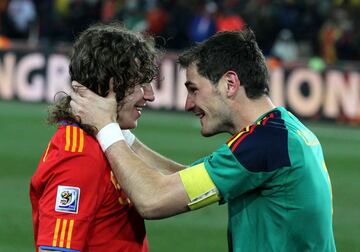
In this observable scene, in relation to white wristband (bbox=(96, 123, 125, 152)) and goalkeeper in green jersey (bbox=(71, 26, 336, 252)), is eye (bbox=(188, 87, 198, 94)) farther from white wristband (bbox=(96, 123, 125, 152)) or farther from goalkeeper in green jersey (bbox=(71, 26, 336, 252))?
white wristband (bbox=(96, 123, 125, 152))

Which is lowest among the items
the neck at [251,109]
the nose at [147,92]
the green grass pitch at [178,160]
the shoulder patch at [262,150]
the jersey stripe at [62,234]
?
the green grass pitch at [178,160]

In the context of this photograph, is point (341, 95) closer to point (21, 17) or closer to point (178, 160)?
point (178, 160)

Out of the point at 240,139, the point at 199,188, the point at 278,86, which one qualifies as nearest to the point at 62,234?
the point at 199,188

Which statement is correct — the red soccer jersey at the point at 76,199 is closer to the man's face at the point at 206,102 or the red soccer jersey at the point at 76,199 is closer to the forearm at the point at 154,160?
the man's face at the point at 206,102

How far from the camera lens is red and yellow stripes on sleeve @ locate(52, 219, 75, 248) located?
3.82m

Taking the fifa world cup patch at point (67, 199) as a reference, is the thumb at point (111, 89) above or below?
above

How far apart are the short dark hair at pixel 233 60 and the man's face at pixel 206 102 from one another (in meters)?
0.04

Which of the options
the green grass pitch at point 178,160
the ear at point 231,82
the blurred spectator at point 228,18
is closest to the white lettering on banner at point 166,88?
the green grass pitch at point 178,160

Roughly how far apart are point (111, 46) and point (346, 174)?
31.1 ft

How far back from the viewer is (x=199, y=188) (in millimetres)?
4141

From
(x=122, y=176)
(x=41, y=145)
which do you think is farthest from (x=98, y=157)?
(x=41, y=145)

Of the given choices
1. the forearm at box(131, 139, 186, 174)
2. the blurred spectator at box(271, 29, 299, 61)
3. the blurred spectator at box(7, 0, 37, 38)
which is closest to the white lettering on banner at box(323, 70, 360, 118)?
the blurred spectator at box(271, 29, 299, 61)

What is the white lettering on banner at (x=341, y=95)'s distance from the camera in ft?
60.6

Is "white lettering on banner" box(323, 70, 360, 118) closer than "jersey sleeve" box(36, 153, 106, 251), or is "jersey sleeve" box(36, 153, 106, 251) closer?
"jersey sleeve" box(36, 153, 106, 251)
